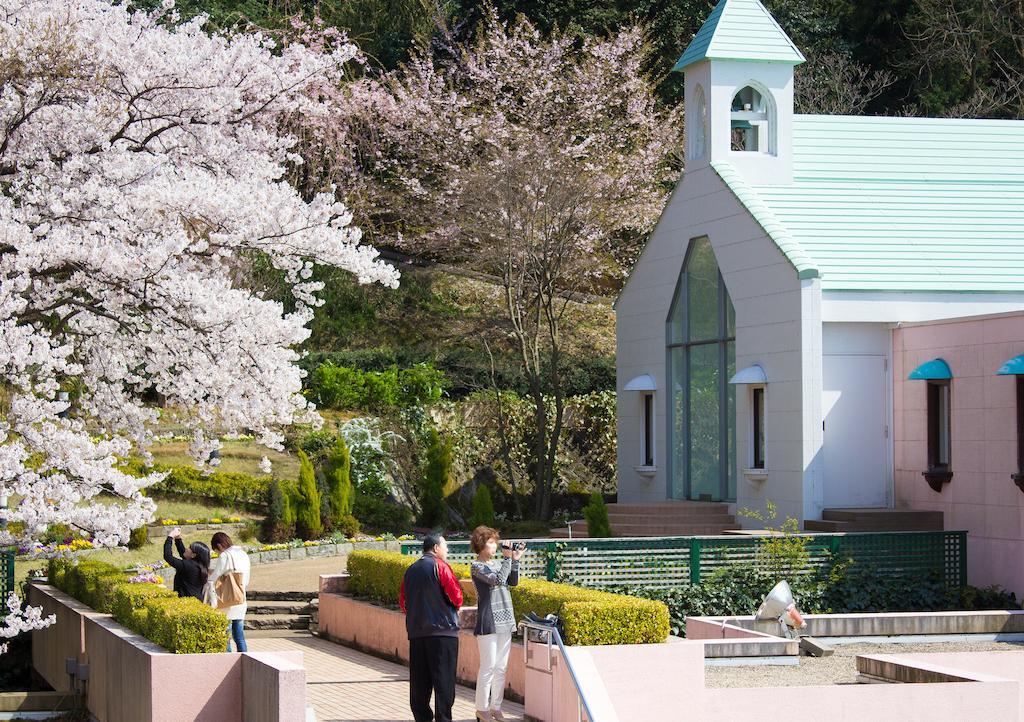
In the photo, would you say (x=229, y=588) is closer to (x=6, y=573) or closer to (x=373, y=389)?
(x=6, y=573)

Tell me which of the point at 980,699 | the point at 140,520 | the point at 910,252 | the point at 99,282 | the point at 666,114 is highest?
the point at 666,114

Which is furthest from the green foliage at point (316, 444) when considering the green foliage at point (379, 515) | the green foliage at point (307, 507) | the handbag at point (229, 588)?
the handbag at point (229, 588)

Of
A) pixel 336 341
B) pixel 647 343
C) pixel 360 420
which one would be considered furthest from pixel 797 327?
pixel 336 341

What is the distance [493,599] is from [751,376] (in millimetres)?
11824

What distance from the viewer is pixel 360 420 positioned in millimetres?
29375

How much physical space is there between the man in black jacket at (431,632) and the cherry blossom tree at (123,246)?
346 cm

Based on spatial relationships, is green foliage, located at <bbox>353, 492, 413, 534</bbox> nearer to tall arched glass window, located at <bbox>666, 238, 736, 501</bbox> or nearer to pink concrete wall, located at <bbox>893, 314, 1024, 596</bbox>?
tall arched glass window, located at <bbox>666, 238, 736, 501</bbox>

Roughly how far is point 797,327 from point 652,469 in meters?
5.46

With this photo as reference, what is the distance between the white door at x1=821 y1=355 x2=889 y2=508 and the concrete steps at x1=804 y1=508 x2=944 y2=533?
60 centimetres

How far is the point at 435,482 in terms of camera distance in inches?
1098

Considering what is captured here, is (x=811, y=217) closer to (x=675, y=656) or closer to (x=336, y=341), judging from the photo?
(x=675, y=656)

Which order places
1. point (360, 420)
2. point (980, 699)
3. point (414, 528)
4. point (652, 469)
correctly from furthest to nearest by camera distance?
point (360, 420) → point (414, 528) → point (652, 469) → point (980, 699)

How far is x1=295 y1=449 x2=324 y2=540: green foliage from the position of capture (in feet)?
83.4

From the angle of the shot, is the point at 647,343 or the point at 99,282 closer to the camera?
the point at 99,282
